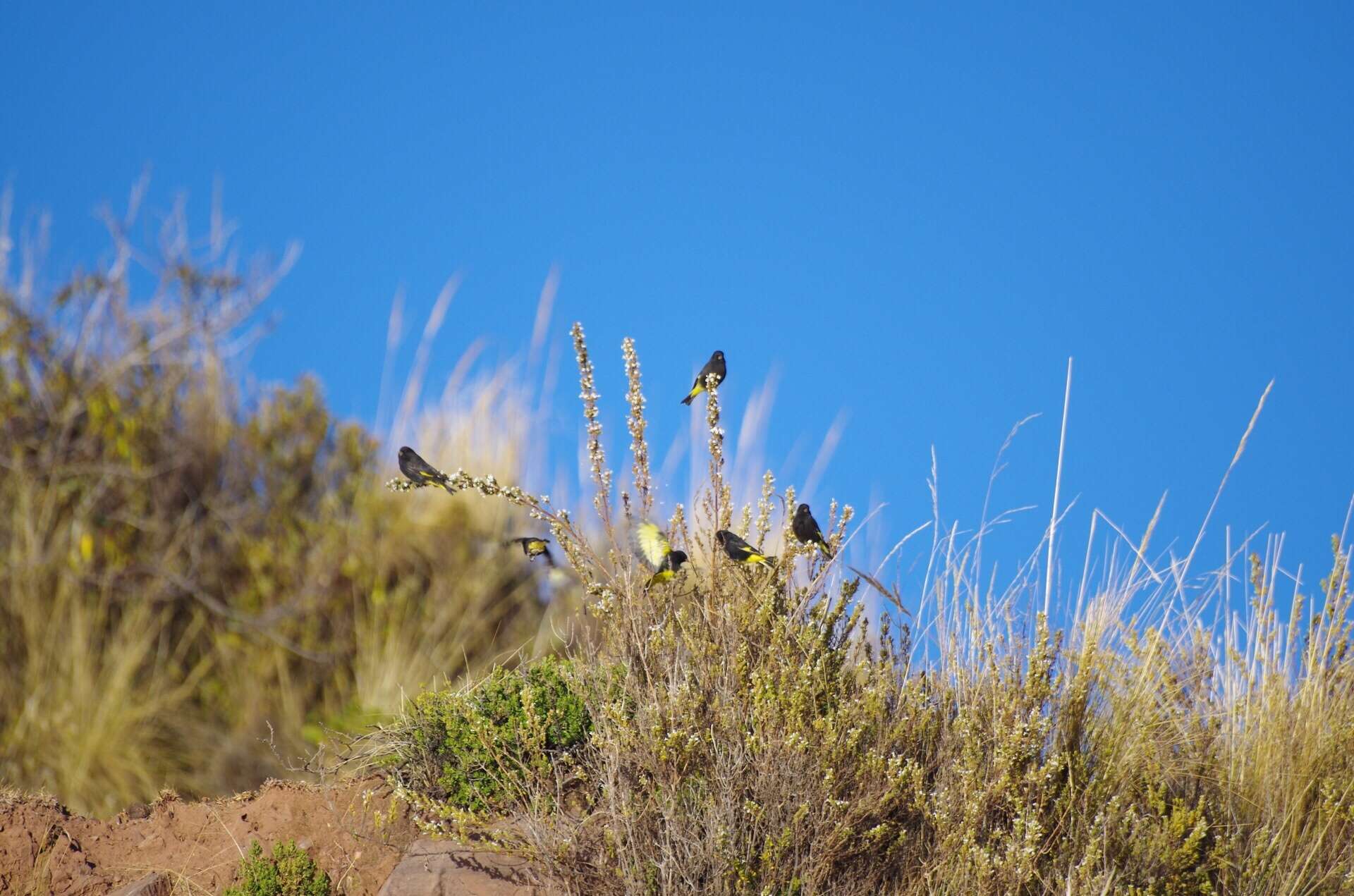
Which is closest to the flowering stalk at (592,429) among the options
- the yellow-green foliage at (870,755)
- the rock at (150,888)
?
the yellow-green foliage at (870,755)

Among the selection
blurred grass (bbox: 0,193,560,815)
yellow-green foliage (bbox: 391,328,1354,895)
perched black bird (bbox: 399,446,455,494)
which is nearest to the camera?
yellow-green foliage (bbox: 391,328,1354,895)

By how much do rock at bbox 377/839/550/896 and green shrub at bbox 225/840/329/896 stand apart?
20cm

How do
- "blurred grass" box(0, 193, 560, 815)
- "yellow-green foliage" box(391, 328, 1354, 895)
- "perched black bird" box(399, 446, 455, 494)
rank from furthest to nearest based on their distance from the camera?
"blurred grass" box(0, 193, 560, 815), "perched black bird" box(399, 446, 455, 494), "yellow-green foliage" box(391, 328, 1354, 895)

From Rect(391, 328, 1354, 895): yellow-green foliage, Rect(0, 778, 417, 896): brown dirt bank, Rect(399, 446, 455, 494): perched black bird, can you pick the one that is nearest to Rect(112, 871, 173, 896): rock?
Rect(0, 778, 417, 896): brown dirt bank

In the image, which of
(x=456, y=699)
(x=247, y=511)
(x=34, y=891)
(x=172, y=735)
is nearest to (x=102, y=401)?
(x=247, y=511)

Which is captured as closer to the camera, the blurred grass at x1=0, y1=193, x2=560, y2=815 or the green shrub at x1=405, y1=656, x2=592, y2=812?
the green shrub at x1=405, y1=656, x2=592, y2=812

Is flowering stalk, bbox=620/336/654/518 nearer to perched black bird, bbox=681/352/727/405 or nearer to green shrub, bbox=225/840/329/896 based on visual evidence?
perched black bird, bbox=681/352/727/405

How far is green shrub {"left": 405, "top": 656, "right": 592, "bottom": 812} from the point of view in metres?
3.47

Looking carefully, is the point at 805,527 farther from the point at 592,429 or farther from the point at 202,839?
the point at 202,839

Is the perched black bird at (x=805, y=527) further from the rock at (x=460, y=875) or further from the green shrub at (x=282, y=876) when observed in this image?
the green shrub at (x=282, y=876)

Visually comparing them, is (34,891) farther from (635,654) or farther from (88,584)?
(88,584)

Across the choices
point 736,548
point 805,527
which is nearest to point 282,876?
point 736,548

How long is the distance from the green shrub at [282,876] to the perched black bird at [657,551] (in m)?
1.29

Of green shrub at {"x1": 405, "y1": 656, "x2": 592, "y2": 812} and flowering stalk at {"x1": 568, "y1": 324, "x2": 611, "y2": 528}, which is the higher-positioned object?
flowering stalk at {"x1": 568, "y1": 324, "x2": 611, "y2": 528}
